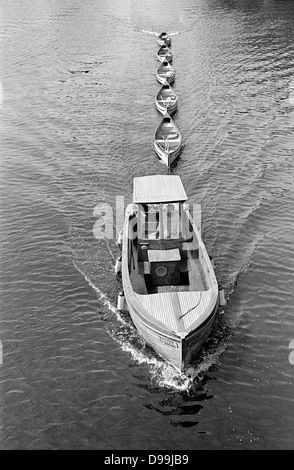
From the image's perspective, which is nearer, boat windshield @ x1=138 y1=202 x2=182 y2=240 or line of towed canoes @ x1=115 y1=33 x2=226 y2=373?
line of towed canoes @ x1=115 y1=33 x2=226 y2=373

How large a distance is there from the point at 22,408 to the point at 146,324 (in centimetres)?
701

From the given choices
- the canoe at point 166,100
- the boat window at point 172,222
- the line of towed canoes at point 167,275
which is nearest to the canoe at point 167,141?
the canoe at point 166,100

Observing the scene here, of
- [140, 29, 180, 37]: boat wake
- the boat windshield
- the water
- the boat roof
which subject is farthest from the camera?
[140, 29, 180, 37]: boat wake

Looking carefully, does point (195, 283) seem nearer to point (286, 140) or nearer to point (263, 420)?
point (263, 420)

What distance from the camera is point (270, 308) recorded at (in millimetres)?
27766

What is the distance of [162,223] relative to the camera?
94.8 ft

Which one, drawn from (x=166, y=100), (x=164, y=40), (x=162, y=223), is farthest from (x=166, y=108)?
(x=164, y=40)

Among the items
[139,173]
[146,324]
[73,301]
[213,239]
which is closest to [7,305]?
[73,301]

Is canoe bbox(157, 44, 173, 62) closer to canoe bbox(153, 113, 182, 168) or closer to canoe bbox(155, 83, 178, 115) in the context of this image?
canoe bbox(155, 83, 178, 115)

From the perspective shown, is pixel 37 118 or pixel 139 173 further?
pixel 37 118

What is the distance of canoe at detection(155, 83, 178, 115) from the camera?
57.5 meters

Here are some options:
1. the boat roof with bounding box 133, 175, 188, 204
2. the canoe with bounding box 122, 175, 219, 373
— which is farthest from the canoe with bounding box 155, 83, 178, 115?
the boat roof with bounding box 133, 175, 188, 204

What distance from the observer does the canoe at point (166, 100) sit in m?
57.5

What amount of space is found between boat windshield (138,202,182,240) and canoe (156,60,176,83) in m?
43.0
